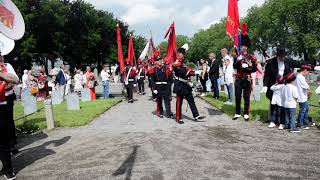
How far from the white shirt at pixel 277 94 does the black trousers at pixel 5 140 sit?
6705 mm

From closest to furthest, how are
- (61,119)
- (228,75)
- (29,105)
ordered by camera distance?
1. (61,119)
2. (29,105)
3. (228,75)

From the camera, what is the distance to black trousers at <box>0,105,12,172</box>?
6.75 metres

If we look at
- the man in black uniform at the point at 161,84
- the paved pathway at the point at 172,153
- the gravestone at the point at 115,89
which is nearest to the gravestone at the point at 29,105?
the paved pathway at the point at 172,153

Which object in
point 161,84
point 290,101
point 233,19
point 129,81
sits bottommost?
point 290,101

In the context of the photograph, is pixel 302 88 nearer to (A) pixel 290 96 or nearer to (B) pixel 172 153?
(A) pixel 290 96

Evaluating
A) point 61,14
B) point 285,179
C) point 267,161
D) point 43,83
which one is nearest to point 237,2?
point 267,161

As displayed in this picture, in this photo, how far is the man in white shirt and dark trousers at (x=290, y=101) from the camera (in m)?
10.0

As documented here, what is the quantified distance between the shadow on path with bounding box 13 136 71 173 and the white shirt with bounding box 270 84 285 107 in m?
5.42

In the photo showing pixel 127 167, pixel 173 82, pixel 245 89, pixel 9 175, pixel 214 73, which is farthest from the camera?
pixel 214 73

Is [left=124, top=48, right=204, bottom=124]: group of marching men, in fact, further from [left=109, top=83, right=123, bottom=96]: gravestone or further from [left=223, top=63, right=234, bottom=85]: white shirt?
[left=109, top=83, right=123, bottom=96]: gravestone

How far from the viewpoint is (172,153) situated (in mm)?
7746

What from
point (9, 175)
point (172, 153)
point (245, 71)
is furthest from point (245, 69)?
point (9, 175)

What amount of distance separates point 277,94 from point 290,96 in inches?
22.8

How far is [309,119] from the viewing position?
10977mm
